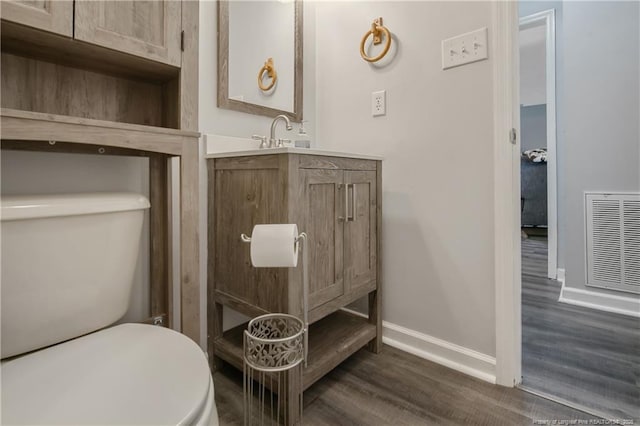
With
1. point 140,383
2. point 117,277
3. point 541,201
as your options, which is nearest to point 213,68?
point 117,277

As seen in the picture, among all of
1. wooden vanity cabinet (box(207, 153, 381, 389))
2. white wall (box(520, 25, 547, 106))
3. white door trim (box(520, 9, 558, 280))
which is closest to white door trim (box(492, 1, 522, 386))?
wooden vanity cabinet (box(207, 153, 381, 389))

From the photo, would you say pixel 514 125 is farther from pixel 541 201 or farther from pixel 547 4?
pixel 541 201

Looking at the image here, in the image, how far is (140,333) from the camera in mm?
829

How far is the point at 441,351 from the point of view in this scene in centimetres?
148

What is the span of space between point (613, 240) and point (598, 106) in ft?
2.88

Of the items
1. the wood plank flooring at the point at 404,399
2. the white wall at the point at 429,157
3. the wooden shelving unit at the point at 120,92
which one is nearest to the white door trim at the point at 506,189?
the white wall at the point at 429,157

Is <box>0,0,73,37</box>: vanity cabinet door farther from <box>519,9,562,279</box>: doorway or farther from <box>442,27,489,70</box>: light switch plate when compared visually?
<box>519,9,562,279</box>: doorway

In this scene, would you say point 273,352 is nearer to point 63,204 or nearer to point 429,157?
point 63,204

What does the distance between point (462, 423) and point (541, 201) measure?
459 centimetres

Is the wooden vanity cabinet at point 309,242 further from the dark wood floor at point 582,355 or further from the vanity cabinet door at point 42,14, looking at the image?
the dark wood floor at point 582,355

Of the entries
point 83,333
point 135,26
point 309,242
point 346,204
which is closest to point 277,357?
point 309,242

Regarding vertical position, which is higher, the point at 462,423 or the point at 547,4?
the point at 547,4

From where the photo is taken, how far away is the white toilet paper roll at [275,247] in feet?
2.89

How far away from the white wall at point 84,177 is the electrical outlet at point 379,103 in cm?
112
